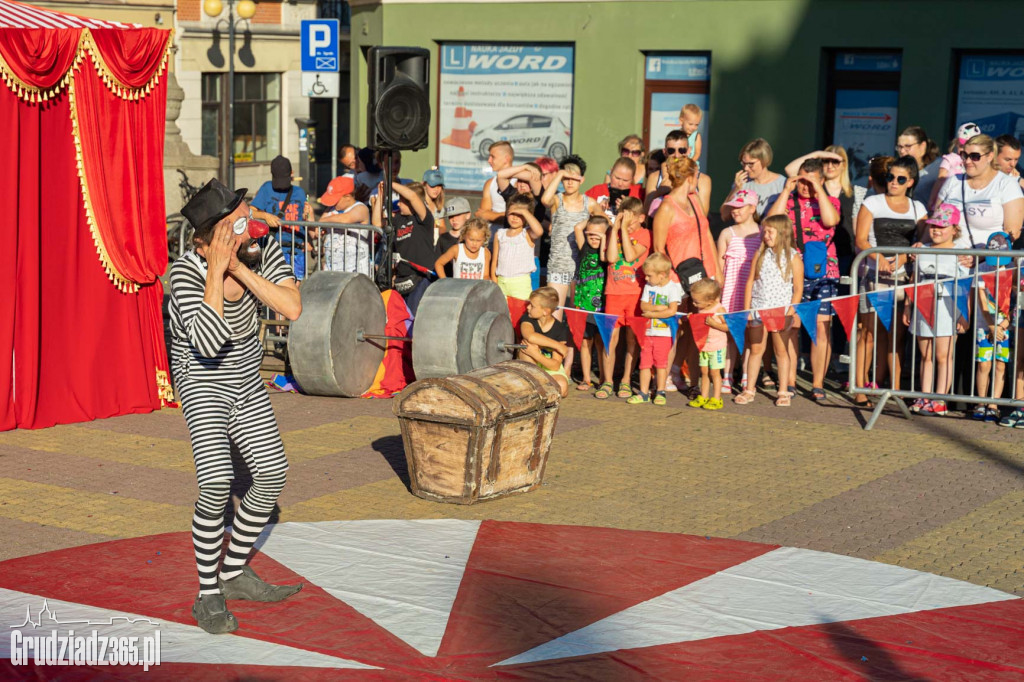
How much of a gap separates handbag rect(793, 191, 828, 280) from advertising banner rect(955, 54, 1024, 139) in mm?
6399

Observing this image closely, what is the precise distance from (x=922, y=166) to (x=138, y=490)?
805cm

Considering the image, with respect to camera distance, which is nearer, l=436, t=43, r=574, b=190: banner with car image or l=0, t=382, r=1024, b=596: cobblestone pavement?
l=0, t=382, r=1024, b=596: cobblestone pavement

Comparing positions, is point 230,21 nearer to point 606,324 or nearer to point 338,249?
point 338,249

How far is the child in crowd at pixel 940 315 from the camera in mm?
10828

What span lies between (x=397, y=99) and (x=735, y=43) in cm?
798

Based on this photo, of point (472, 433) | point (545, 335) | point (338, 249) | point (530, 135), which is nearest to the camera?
point (472, 433)

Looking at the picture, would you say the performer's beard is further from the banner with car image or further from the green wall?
the banner with car image

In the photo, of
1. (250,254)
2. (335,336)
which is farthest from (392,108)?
(250,254)

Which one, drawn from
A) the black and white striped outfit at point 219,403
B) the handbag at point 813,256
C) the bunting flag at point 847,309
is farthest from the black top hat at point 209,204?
the handbag at point 813,256

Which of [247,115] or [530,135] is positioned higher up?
[247,115]

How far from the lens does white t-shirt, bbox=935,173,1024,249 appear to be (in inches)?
438
